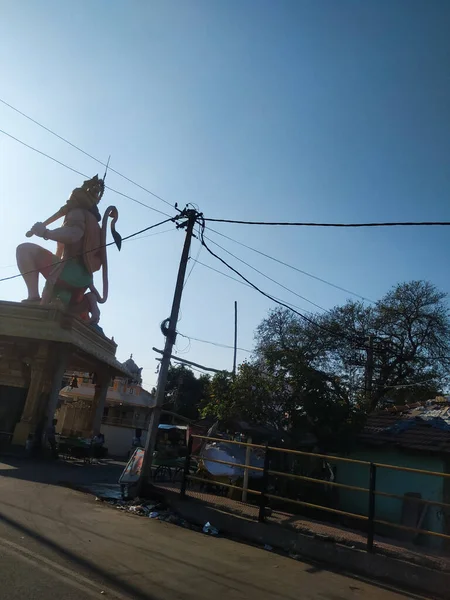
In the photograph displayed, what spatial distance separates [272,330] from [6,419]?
1575cm

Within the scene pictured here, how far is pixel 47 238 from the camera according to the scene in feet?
80.2

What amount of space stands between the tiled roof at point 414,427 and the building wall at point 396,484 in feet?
1.15

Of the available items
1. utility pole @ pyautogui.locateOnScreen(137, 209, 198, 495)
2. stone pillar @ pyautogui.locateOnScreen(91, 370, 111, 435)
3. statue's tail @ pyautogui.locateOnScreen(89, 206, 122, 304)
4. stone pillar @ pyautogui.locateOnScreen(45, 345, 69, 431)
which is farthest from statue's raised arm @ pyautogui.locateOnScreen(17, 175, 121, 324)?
utility pole @ pyautogui.locateOnScreen(137, 209, 198, 495)

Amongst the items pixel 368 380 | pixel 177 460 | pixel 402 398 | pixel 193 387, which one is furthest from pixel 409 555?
pixel 193 387

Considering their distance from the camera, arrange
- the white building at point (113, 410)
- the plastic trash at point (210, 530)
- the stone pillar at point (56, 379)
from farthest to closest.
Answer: the white building at point (113, 410) < the stone pillar at point (56, 379) < the plastic trash at point (210, 530)

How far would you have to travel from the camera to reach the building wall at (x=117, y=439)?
1339 inches

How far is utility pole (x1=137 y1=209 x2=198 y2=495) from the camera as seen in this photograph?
11414mm

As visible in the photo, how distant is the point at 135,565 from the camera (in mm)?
6027

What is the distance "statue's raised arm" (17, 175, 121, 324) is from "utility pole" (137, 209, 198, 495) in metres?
12.2

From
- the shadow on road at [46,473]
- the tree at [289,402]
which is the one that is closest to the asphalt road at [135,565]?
the tree at [289,402]

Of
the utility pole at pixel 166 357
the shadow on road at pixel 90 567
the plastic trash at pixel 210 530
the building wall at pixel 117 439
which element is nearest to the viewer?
the shadow on road at pixel 90 567

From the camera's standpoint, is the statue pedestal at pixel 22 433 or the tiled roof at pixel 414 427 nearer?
the tiled roof at pixel 414 427

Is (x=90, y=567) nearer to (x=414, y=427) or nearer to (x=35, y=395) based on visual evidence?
(x=414, y=427)

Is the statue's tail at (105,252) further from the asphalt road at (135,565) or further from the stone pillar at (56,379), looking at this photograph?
the asphalt road at (135,565)
